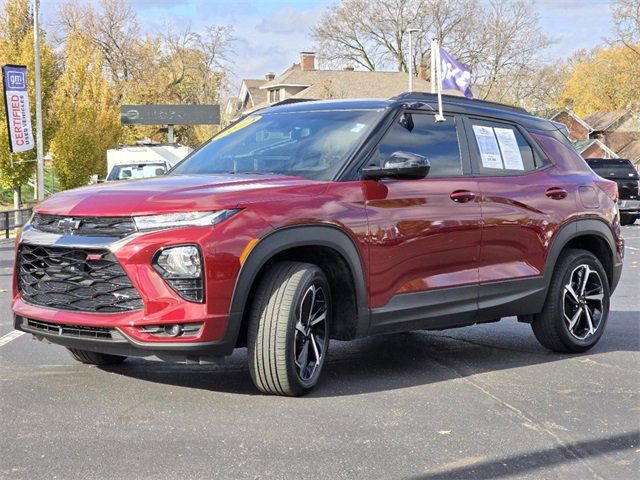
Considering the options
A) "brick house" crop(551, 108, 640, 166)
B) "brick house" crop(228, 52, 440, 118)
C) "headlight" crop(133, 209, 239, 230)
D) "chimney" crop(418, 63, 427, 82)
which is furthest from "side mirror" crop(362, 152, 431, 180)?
"brick house" crop(551, 108, 640, 166)

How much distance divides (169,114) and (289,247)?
41.1 metres

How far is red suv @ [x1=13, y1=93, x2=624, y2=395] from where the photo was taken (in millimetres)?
4730

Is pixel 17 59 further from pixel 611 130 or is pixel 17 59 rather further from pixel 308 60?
pixel 611 130

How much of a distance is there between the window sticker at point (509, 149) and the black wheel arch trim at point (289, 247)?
1.79 meters

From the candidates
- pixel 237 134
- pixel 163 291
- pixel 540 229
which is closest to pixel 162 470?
pixel 163 291

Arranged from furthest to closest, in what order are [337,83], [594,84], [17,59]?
1. [594,84]
2. [337,83]
3. [17,59]

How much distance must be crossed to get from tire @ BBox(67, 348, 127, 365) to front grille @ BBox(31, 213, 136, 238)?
1.10m

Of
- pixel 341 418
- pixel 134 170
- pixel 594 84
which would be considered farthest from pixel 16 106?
pixel 594 84

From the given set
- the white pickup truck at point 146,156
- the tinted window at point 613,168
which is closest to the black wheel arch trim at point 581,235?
the white pickup truck at point 146,156

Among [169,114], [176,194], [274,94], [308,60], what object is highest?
[308,60]

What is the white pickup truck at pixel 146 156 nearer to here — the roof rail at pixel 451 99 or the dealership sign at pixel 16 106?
the dealership sign at pixel 16 106

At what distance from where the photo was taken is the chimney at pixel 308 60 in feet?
246

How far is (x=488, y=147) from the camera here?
644 cm

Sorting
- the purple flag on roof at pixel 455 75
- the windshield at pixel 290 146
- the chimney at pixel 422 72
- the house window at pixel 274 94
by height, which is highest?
the chimney at pixel 422 72
